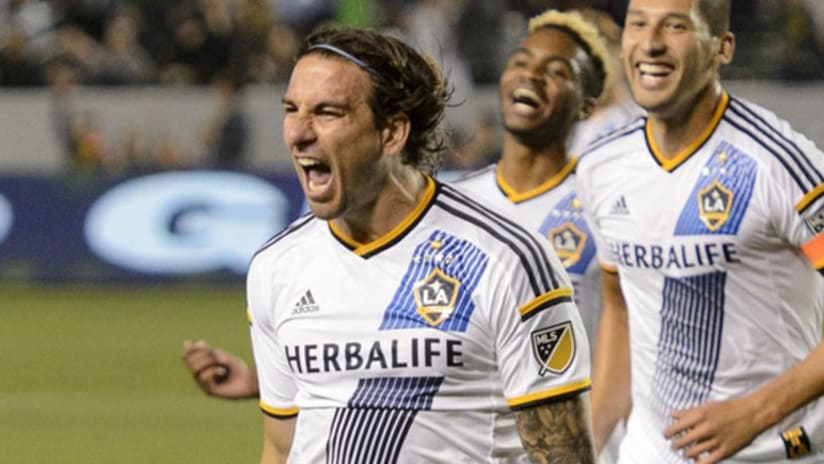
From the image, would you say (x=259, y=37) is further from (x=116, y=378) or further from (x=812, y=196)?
(x=812, y=196)

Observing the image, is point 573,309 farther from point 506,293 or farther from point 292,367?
point 292,367

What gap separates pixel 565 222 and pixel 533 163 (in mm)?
296

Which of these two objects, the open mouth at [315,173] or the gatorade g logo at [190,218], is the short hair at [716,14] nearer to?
the open mouth at [315,173]

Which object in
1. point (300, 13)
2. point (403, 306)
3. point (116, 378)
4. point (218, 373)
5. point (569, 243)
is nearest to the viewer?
point (403, 306)

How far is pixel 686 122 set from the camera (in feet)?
17.7

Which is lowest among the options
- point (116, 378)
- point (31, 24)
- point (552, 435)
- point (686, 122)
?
point (116, 378)

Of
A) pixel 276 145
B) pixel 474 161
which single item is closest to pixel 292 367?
pixel 474 161

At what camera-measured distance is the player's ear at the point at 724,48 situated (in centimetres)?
543

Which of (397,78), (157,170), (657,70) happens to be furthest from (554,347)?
(157,170)

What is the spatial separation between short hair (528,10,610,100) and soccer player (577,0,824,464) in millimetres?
858

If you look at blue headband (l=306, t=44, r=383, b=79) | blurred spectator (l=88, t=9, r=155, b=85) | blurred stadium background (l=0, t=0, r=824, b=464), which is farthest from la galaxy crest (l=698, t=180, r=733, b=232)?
blurred spectator (l=88, t=9, r=155, b=85)

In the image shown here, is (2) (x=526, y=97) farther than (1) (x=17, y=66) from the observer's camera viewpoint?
No

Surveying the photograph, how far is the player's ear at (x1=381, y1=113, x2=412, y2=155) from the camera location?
441 cm

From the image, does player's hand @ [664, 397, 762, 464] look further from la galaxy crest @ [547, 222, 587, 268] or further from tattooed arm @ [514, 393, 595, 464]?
la galaxy crest @ [547, 222, 587, 268]
